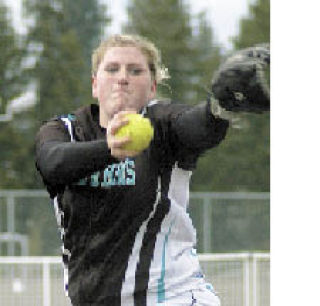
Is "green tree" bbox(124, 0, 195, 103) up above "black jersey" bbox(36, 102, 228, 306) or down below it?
above

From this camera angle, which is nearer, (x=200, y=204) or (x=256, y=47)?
(x=256, y=47)

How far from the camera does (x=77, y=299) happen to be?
3.01 metres

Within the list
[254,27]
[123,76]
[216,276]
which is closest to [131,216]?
[123,76]

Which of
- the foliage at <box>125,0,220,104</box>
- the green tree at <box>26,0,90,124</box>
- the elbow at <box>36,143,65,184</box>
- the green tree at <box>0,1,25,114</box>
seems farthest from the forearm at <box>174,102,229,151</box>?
the green tree at <box>0,1,25,114</box>

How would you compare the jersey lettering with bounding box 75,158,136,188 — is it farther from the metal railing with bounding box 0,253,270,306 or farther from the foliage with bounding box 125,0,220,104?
the foliage with bounding box 125,0,220,104

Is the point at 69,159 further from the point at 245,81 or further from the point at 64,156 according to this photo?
the point at 245,81

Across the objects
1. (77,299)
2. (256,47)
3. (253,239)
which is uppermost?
(256,47)

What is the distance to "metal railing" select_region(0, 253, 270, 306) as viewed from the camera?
704 cm

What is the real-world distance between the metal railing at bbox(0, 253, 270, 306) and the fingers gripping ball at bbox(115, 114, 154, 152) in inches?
183
